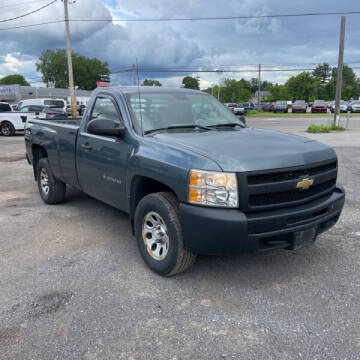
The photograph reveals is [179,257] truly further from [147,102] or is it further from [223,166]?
[147,102]

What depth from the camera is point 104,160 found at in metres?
4.30

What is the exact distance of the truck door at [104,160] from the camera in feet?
13.3

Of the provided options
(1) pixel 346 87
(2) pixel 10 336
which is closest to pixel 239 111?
(2) pixel 10 336

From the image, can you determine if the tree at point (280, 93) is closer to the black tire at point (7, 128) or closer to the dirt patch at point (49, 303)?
the black tire at point (7, 128)

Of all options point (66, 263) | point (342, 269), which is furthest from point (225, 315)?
point (66, 263)

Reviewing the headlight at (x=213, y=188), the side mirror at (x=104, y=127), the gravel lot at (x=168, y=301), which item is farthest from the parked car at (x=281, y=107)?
the headlight at (x=213, y=188)

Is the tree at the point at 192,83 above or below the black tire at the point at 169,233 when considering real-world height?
above

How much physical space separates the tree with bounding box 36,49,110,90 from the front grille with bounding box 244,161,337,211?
102 meters

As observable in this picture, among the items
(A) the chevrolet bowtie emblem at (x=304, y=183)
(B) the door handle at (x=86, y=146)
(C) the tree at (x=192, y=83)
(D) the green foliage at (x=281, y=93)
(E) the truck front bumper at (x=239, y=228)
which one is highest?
(C) the tree at (x=192, y=83)

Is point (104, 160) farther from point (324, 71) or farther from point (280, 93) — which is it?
point (324, 71)

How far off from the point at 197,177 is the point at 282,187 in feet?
2.37

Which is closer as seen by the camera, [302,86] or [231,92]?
[302,86]

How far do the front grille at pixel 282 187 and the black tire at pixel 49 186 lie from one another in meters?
3.79

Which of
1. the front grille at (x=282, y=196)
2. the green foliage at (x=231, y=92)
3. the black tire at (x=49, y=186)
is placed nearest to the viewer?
the front grille at (x=282, y=196)
